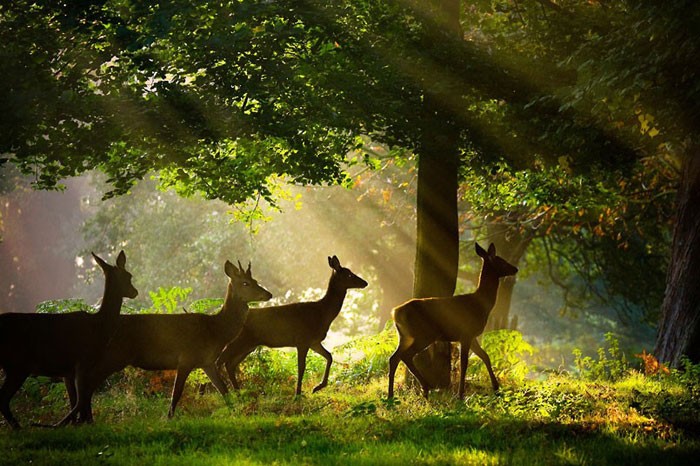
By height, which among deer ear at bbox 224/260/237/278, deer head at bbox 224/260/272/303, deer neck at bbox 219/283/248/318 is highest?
deer ear at bbox 224/260/237/278

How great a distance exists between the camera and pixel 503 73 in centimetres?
1263

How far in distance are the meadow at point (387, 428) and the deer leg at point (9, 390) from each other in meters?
0.19

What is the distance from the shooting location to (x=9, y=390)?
9.39 m

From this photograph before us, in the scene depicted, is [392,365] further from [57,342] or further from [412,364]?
[57,342]

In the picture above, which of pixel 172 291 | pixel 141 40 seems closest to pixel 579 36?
pixel 141 40

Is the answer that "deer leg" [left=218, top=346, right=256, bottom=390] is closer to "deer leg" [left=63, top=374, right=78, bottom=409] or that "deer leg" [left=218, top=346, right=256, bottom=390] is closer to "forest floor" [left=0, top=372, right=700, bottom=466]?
"forest floor" [left=0, top=372, right=700, bottom=466]

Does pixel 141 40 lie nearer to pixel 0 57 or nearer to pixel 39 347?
pixel 0 57

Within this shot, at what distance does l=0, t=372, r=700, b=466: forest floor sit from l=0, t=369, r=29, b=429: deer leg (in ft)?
0.57

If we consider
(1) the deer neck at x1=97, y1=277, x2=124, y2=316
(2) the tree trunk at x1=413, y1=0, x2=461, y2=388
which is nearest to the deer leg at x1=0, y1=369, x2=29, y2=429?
(1) the deer neck at x1=97, y1=277, x2=124, y2=316

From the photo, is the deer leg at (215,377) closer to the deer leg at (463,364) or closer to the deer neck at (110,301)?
the deer neck at (110,301)

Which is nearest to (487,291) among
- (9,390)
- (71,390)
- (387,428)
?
(387,428)

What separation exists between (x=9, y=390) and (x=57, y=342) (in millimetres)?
746

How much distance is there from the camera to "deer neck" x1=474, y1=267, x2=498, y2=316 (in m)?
12.2

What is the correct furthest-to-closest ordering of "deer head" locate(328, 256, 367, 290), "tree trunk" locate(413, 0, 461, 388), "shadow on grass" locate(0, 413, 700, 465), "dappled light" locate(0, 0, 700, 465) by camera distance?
"tree trunk" locate(413, 0, 461, 388), "deer head" locate(328, 256, 367, 290), "dappled light" locate(0, 0, 700, 465), "shadow on grass" locate(0, 413, 700, 465)
